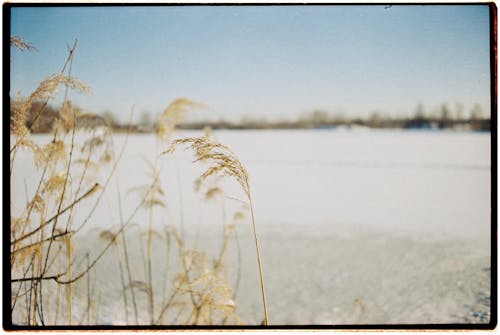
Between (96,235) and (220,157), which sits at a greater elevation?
(220,157)

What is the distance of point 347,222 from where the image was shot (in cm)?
189

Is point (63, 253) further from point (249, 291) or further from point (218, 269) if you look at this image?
point (249, 291)

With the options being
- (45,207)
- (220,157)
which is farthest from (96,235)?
(220,157)

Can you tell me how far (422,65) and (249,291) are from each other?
1.35m

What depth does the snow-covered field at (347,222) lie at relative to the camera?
1.73 metres

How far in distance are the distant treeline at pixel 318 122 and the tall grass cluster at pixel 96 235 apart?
0.03 meters

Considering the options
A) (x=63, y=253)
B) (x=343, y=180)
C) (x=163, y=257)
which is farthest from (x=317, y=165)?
(x=63, y=253)

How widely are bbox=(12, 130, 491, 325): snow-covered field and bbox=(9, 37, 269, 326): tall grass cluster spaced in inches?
1.4

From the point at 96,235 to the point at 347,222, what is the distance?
123cm

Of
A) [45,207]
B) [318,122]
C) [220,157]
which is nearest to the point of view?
[220,157]

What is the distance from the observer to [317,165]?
206 cm

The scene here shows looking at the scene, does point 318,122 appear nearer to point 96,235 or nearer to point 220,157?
point 220,157

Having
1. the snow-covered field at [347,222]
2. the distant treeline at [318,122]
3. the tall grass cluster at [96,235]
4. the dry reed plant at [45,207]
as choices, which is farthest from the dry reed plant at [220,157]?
the dry reed plant at [45,207]

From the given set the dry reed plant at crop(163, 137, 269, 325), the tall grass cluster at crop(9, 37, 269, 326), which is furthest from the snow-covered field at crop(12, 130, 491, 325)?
the dry reed plant at crop(163, 137, 269, 325)
